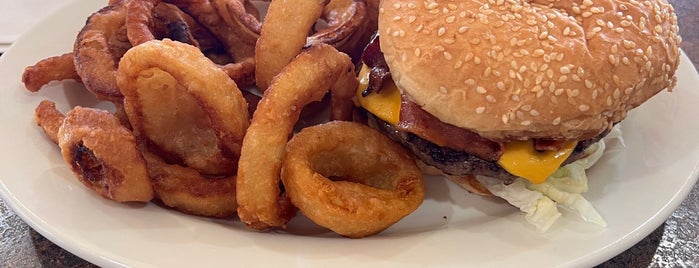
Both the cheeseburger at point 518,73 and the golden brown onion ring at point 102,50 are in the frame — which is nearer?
the cheeseburger at point 518,73

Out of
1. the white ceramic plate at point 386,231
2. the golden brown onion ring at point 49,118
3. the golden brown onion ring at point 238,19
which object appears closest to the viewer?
the white ceramic plate at point 386,231

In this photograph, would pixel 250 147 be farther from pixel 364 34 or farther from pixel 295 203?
pixel 364 34

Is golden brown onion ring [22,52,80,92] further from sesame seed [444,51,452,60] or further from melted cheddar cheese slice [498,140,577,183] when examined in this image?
melted cheddar cheese slice [498,140,577,183]

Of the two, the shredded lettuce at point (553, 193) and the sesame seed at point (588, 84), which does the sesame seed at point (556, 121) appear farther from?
the shredded lettuce at point (553, 193)

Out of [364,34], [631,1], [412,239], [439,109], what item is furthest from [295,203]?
[631,1]

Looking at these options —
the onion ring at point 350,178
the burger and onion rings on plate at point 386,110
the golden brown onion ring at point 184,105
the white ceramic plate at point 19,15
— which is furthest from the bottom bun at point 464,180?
the white ceramic plate at point 19,15

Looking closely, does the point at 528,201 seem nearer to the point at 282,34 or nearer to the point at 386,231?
the point at 386,231

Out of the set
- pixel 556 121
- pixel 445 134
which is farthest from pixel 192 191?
pixel 556 121
